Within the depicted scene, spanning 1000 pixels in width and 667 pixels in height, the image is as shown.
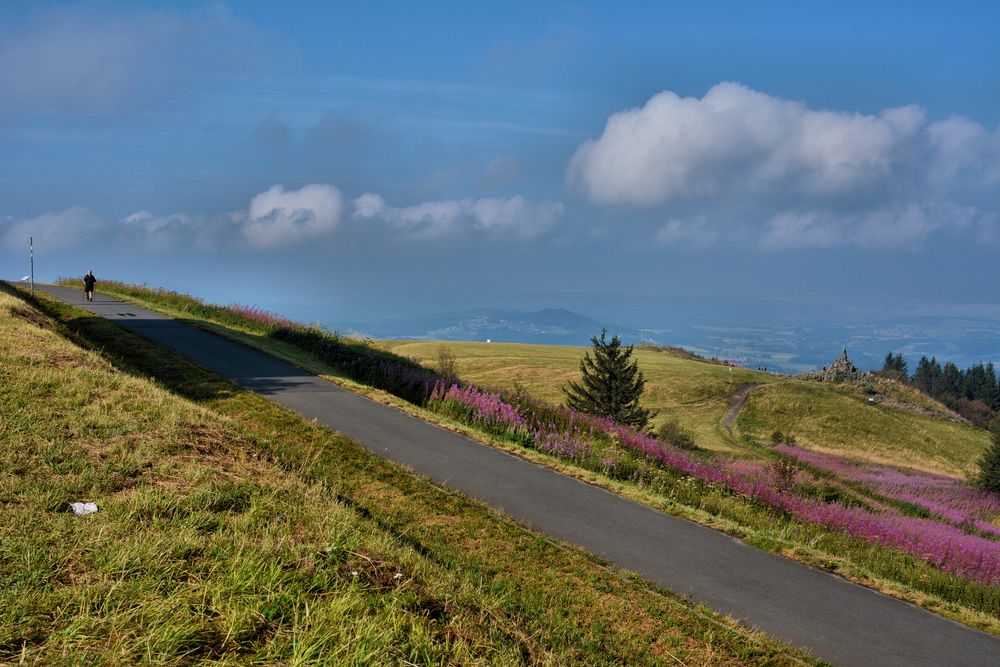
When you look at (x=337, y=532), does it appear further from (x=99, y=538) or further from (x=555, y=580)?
(x=555, y=580)

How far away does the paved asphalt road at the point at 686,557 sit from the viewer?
8.10 metres

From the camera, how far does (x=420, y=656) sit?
4.78 m

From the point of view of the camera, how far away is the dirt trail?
167 feet

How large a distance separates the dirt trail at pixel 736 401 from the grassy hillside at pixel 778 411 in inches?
18.8

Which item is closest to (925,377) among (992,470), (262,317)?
(992,470)

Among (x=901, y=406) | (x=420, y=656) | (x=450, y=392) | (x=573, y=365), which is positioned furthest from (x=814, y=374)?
(x=420, y=656)

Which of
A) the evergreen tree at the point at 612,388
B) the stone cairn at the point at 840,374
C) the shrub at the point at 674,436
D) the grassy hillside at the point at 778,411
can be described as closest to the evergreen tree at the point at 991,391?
the stone cairn at the point at 840,374

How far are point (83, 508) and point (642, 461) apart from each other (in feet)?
41.6

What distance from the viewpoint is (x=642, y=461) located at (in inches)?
659

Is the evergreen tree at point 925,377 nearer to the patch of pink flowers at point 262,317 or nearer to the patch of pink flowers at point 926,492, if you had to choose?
the patch of pink flowers at point 926,492

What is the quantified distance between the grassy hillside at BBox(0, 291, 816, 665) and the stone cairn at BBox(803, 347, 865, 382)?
8414 centimetres

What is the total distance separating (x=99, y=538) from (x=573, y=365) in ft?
A: 202

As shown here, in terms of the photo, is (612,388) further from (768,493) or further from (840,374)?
(840,374)

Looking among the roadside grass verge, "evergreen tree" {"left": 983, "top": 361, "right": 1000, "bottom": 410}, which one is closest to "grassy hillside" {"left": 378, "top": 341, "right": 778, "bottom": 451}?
the roadside grass verge
